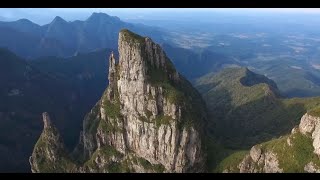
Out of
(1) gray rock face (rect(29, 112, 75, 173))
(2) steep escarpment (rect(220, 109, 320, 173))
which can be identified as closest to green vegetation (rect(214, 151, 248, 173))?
(2) steep escarpment (rect(220, 109, 320, 173))

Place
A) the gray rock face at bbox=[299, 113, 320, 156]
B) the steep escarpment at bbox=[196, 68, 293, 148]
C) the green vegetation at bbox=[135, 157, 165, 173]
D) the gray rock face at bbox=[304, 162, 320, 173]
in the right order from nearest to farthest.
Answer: the gray rock face at bbox=[304, 162, 320, 173]
the gray rock face at bbox=[299, 113, 320, 156]
the green vegetation at bbox=[135, 157, 165, 173]
the steep escarpment at bbox=[196, 68, 293, 148]

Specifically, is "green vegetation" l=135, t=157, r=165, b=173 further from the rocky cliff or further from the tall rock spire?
the tall rock spire

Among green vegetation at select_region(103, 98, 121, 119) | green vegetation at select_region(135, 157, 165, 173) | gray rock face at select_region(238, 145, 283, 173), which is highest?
green vegetation at select_region(103, 98, 121, 119)

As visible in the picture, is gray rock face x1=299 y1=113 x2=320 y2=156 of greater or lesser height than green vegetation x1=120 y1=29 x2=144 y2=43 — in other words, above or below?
below
